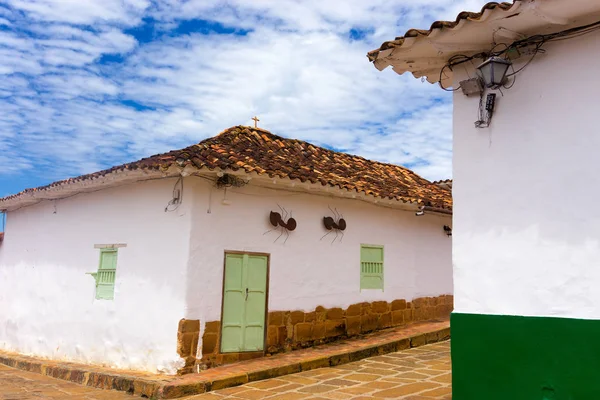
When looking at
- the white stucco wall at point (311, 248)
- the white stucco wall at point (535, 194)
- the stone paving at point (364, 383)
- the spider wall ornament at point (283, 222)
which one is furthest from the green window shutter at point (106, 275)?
Answer: the white stucco wall at point (535, 194)

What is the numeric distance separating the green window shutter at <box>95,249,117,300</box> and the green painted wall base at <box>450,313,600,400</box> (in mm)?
6138

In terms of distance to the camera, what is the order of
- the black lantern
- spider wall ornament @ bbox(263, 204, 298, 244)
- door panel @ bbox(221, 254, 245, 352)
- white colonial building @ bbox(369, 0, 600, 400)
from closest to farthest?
white colonial building @ bbox(369, 0, 600, 400) → the black lantern → door panel @ bbox(221, 254, 245, 352) → spider wall ornament @ bbox(263, 204, 298, 244)

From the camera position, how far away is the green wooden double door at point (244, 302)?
8.49 m

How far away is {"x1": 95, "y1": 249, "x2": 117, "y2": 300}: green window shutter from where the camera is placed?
29.7 feet

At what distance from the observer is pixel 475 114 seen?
5219 mm

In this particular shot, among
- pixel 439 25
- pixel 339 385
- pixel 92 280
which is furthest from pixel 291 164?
pixel 439 25

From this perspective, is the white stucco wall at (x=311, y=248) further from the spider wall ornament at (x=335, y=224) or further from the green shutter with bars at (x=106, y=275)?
the green shutter with bars at (x=106, y=275)

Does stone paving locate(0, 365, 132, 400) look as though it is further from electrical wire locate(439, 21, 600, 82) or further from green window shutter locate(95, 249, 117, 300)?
electrical wire locate(439, 21, 600, 82)

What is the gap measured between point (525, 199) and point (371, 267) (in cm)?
642

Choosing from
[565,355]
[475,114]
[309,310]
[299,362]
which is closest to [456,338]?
[565,355]

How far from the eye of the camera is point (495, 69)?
16.1 feet

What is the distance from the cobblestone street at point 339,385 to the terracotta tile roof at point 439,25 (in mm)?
3914

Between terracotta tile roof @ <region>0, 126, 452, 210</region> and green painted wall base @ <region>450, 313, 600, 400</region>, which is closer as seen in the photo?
green painted wall base @ <region>450, 313, 600, 400</region>

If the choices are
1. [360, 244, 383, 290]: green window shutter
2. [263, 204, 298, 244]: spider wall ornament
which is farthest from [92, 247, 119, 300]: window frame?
[360, 244, 383, 290]: green window shutter
